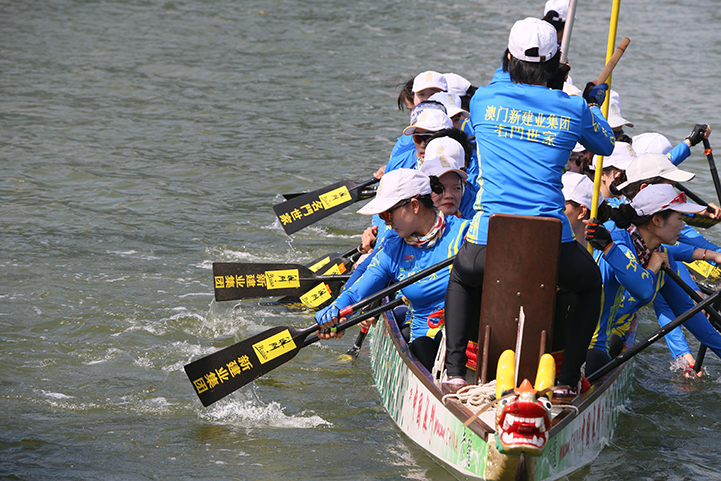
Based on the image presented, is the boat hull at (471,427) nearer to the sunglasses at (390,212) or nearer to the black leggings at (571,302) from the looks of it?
the black leggings at (571,302)

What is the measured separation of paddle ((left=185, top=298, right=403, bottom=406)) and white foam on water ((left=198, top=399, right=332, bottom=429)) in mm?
224

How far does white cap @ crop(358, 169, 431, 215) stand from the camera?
4.69 meters

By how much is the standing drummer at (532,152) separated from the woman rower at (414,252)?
0.67 meters

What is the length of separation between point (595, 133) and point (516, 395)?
1358 millimetres

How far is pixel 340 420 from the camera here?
5.67m

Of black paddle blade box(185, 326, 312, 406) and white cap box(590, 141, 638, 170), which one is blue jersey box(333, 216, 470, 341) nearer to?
black paddle blade box(185, 326, 312, 406)

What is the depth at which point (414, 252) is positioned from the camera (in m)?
4.98

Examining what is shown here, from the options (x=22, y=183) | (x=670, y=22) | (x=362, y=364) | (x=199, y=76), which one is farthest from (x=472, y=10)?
(x=362, y=364)

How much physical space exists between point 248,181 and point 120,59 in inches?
298

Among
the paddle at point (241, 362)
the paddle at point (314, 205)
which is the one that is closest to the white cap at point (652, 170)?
the paddle at point (241, 362)

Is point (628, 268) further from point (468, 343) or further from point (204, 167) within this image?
point (204, 167)

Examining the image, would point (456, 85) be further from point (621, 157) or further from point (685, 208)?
point (685, 208)

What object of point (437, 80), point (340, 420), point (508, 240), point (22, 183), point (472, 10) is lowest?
point (340, 420)

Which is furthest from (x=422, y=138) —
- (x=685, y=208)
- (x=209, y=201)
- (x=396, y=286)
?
(x=209, y=201)
